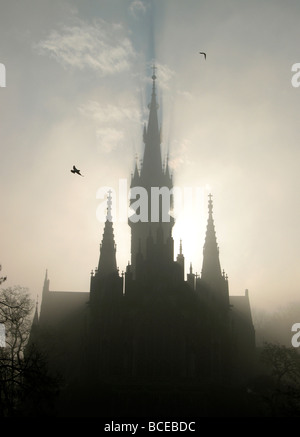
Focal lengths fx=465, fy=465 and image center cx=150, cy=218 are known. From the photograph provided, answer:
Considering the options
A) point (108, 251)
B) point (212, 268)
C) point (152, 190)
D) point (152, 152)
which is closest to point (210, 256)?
point (212, 268)

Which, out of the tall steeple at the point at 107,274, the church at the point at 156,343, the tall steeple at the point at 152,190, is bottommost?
the church at the point at 156,343

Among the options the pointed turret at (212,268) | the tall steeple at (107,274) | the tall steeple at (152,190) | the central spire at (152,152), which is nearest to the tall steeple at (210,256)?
the pointed turret at (212,268)

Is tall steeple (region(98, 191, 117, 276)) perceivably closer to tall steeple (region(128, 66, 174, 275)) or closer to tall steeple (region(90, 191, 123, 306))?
tall steeple (region(90, 191, 123, 306))

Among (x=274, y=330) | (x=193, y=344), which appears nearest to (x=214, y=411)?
(x=193, y=344)

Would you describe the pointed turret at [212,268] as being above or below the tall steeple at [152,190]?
below

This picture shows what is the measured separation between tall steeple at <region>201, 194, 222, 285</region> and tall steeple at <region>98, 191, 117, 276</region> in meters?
9.44

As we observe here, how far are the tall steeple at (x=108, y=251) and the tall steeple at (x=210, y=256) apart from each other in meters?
9.44

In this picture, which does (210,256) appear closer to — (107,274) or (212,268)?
(212,268)

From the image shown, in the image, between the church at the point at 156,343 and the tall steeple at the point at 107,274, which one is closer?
the church at the point at 156,343

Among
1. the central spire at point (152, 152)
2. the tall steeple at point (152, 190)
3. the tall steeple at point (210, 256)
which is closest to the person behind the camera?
the tall steeple at point (210, 256)

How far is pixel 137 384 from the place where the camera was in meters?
39.5

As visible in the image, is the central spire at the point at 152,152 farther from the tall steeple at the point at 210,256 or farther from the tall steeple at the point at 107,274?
the tall steeple at the point at 210,256

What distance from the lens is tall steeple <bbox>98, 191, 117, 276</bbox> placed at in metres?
47.6

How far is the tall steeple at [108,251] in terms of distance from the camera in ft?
156
